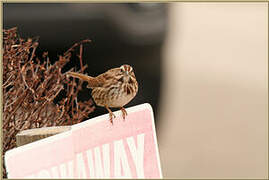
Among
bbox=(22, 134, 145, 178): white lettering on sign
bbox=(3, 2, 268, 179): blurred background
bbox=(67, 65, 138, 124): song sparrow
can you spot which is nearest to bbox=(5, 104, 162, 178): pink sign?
bbox=(22, 134, 145, 178): white lettering on sign

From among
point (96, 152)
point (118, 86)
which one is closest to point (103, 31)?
point (118, 86)

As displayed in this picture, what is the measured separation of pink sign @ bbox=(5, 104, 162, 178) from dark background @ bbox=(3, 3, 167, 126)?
2238 millimetres

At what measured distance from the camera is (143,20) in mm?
3906

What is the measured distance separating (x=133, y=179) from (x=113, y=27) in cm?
277

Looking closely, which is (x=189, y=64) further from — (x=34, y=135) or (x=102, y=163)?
(x=102, y=163)

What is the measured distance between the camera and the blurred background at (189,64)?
3.66m

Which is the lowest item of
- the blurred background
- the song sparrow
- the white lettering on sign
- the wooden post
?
the blurred background

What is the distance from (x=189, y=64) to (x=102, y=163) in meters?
6.58

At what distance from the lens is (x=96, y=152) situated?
1.12 m

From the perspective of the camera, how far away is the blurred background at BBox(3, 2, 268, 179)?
366 centimetres

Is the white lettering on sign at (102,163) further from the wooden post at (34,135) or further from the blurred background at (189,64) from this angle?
the blurred background at (189,64)

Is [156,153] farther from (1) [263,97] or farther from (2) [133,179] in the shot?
(1) [263,97]

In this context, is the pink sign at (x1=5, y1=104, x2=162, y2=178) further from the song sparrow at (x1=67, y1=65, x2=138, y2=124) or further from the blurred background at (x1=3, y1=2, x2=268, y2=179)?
the blurred background at (x1=3, y1=2, x2=268, y2=179)

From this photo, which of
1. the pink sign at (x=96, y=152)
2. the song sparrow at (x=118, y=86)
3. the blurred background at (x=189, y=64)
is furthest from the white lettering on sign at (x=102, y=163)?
the blurred background at (x=189, y=64)
